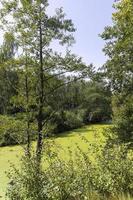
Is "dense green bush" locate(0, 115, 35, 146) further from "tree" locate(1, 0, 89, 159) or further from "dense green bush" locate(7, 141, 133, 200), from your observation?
"dense green bush" locate(7, 141, 133, 200)

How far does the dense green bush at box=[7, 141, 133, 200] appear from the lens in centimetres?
579

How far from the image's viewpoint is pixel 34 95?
12172mm

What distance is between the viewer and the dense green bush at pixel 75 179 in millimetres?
5785

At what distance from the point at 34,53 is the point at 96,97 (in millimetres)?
40822

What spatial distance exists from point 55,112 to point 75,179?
6281 mm

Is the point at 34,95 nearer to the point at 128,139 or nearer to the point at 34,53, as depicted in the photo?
the point at 34,53

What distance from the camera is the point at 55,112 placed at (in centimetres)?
1227

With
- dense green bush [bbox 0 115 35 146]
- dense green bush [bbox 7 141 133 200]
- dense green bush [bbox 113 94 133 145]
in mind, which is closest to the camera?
dense green bush [bbox 7 141 133 200]

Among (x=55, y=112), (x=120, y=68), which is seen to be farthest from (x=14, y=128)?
(x=120, y=68)

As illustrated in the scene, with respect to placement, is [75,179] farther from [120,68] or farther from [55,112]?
[120,68]

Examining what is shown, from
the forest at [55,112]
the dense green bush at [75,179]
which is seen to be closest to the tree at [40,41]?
the forest at [55,112]

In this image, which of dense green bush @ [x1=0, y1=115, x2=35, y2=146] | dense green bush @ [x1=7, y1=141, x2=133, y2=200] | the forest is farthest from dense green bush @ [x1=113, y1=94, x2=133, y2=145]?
dense green bush @ [x1=7, y1=141, x2=133, y2=200]

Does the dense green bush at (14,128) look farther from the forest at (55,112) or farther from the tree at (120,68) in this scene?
the tree at (120,68)

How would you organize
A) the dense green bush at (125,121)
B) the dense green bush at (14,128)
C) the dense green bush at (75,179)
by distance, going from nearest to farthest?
the dense green bush at (75,179)
the dense green bush at (14,128)
the dense green bush at (125,121)
